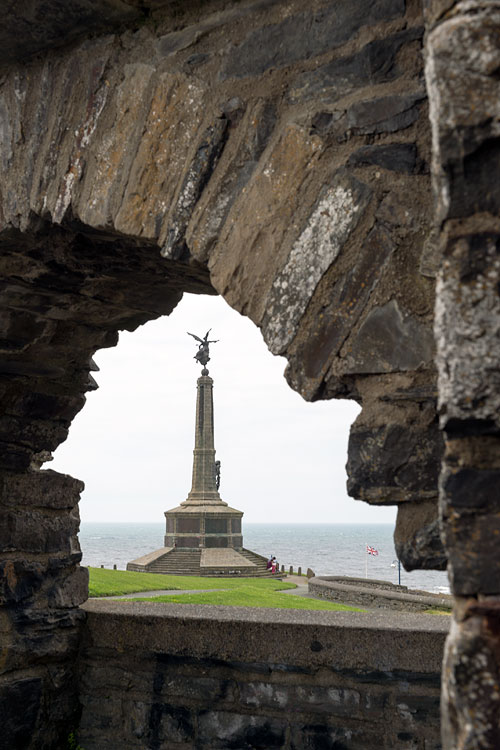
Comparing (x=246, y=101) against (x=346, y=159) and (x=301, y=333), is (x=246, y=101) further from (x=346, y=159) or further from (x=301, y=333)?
(x=301, y=333)

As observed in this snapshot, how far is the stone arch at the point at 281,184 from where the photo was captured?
1846 millimetres

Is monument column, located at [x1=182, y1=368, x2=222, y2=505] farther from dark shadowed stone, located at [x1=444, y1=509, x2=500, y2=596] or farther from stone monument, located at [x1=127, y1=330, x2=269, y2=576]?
dark shadowed stone, located at [x1=444, y1=509, x2=500, y2=596]

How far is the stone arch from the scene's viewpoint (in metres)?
1.85

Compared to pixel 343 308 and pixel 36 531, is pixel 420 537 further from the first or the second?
pixel 36 531

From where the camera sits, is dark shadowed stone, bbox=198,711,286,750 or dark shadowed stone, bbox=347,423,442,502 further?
dark shadowed stone, bbox=198,711,286,750

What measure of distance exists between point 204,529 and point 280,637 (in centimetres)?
2393

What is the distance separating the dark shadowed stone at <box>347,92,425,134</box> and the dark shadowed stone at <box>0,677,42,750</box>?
3.54m

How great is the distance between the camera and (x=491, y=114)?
137 centimetres

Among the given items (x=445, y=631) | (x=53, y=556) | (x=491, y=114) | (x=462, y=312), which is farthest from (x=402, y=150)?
(x=53, y=556)

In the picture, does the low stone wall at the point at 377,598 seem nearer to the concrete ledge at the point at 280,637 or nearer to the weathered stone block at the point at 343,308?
the concrete ledge at the point at 280,637

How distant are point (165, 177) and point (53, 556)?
2.87 m

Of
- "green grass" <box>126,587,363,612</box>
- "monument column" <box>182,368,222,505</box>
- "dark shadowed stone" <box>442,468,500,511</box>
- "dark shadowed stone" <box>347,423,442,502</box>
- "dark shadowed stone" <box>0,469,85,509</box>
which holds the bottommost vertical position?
"green grass" <box>126,587,363,612</box>

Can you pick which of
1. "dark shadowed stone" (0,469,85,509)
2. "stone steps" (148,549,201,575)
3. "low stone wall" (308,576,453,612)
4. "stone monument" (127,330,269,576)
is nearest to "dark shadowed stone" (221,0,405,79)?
"dark shadowed stone" (0,469,85,509)

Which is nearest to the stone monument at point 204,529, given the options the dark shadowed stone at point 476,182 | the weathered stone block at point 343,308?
the weathered stone block at point 343,308
